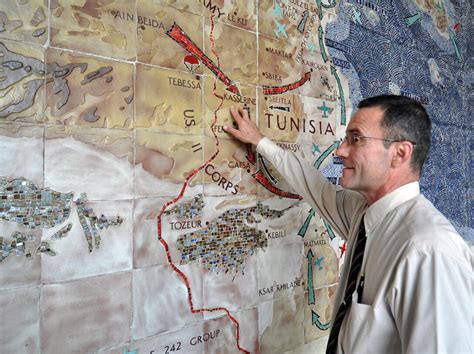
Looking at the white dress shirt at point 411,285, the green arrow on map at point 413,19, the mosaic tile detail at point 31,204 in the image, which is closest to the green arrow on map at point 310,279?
the white dress shirt at point 411,285

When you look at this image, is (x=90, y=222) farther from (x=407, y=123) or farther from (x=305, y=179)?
(x=407, y=123)

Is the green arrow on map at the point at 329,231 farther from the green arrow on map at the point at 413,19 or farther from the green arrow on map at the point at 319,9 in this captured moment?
the green arrow on map at the point at 413,19

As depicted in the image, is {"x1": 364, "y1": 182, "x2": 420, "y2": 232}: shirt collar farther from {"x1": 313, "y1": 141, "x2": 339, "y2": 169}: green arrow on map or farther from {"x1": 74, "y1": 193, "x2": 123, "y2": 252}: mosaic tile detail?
{"x1": 74, "y1": 193, "x2": 123, "y2": 252}: mosaic tile detail

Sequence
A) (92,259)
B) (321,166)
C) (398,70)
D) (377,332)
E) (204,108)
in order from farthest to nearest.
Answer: (398,70) → (321,166) → (204,108) → (92,259) → (377,332)

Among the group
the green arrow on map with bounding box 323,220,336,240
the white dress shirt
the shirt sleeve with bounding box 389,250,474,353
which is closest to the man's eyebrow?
the white dress shirt

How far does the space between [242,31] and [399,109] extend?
2.29 ft

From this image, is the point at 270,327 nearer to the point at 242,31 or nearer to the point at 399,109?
the point at 399,109

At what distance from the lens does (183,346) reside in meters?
1.33

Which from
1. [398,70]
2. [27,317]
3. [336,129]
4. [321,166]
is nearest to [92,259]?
[27,317]

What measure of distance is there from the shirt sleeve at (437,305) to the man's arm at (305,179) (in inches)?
20.9

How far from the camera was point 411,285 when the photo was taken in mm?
933

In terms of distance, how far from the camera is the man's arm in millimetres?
1474

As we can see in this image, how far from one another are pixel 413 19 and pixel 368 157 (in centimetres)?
172

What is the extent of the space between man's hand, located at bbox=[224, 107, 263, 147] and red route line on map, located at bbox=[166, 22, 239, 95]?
88 millimetres
